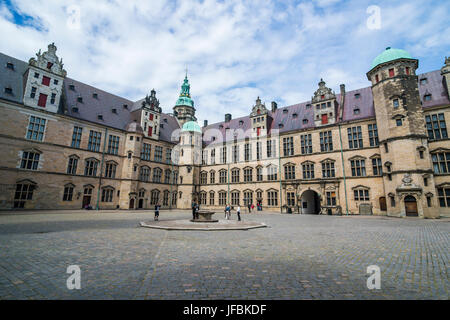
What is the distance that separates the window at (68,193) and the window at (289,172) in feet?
108

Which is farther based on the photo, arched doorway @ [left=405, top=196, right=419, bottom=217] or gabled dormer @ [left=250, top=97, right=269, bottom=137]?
gabled dormer @ [left=250, top=97, right=269, bottom=137]

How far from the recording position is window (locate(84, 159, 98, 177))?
33.8m

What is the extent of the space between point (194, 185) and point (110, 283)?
42295mm

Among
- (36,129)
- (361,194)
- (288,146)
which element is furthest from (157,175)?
(361,194)

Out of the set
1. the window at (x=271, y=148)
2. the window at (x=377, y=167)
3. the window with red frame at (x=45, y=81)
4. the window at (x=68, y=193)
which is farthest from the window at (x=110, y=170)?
the window at (x=377, y=167)

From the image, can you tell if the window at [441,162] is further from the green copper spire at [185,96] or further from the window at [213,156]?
the green copper spire at [185,96]

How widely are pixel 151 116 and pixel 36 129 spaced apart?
1832cm

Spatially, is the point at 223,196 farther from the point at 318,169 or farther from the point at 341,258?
the point at 341,258

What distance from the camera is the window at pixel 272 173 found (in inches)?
1518

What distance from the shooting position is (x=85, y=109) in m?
35.8

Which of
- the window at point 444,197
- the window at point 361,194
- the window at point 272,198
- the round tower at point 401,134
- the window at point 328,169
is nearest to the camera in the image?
the round tower at point 401,134

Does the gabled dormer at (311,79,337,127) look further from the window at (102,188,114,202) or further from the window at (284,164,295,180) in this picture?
the window at (102,188,114,202)

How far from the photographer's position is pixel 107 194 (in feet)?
116

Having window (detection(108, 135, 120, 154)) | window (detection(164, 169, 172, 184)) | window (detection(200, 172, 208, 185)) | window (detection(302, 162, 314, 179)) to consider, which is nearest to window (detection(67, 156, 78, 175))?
window (detection(108, 135, 120, 154))
